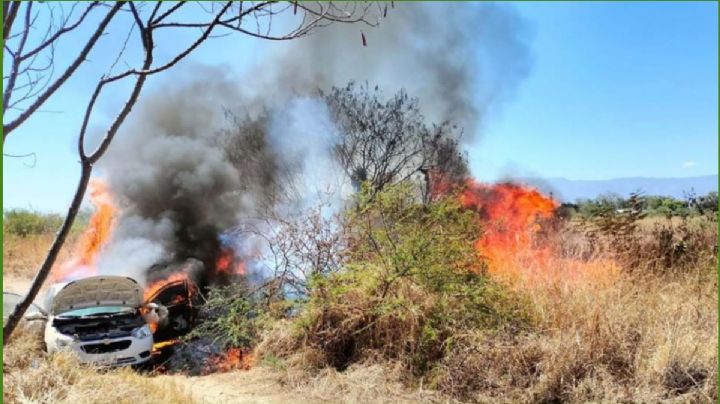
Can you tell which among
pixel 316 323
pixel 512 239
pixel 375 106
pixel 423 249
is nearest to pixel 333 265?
pixel 316 323

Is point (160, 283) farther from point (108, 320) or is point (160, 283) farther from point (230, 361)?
point (230, 361)

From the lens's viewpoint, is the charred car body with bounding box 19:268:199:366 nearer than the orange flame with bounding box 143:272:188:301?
Yes

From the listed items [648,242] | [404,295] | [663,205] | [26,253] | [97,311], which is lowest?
[97,311]

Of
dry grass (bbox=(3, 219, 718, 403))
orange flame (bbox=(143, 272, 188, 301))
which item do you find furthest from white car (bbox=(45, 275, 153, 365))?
orange flame (bbox=(143, 272, 188, 301))

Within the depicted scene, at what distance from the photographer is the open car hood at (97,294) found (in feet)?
32.0

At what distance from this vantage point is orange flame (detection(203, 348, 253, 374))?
8010 millimetres

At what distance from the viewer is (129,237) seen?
689 inches

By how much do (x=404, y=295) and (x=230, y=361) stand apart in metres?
3.16

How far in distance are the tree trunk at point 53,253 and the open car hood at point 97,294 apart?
892 cm

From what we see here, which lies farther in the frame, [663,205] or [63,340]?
[663,205]

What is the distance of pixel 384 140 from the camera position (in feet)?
53.5

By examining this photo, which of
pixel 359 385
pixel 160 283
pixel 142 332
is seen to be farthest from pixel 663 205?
pixel 160 283

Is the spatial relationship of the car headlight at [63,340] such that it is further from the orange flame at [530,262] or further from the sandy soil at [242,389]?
the orange flame at [530,262]

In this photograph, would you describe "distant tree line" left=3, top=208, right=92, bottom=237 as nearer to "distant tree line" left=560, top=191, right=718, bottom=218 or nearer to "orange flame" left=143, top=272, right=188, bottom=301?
"orange flame" left=143, top=272, right=188, bottom=301
